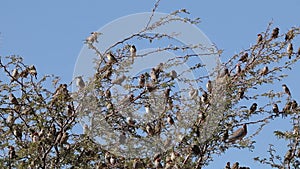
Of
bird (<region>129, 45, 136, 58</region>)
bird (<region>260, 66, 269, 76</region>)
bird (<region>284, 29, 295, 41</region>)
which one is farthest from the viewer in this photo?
bird (<region>284, 29, 295, 41</region>)

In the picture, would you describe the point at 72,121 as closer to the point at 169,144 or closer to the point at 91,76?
the point at 91,76

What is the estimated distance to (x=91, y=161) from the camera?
11.5 ft

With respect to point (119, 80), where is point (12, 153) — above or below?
below

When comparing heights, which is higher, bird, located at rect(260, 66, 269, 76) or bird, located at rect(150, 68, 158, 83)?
bird, located at rect(260, 66, 269, 76)

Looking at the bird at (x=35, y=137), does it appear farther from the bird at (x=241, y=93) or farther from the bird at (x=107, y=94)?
the bird at (x=241, y=93)

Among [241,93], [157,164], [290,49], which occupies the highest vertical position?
[290,49]

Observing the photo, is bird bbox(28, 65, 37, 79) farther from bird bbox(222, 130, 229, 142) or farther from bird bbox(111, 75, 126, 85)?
bird bbox(222, 130, 229, 142)

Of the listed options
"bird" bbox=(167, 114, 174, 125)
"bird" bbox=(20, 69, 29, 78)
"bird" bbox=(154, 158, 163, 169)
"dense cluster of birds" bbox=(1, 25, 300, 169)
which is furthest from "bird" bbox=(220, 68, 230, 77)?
"bird" bbox=(20, 69, 29, 78)

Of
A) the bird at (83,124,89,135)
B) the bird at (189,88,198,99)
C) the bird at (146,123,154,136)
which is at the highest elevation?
the bird at (189,88,198,99)

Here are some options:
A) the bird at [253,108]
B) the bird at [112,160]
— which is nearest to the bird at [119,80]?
the bird at [112,160]

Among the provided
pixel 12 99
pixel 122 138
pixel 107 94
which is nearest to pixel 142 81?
pixel 107 94

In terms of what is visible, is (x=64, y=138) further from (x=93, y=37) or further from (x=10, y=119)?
(x=93, y=37)

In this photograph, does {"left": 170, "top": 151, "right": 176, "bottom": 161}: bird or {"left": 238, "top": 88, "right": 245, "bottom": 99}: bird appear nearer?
{"left": 170, "top": 151, "right": 176, "bottom": 161}: bird

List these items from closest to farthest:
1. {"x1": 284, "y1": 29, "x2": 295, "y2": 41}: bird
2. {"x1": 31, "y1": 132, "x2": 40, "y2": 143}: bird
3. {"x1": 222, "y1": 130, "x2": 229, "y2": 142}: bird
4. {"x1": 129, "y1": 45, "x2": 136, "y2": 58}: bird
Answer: {"x1": 31, "y1": 132, "x2": 40, "y2": 143}: bird < {"x1": 129, "y1": 45, "x2": 136, "y2": 58}: bird < {"x1": 222, "y1": 130, "x2": 229, "y2": 142}: bird < {"x1": 284, "y1": 29, "x2": 295, "y2": 41}: bird
